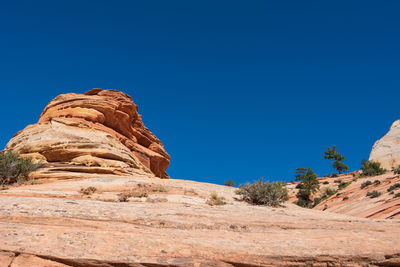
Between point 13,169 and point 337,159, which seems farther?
point 337,159

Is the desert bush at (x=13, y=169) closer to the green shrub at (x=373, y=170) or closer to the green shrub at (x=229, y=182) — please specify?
the green shrub at (x=229, y=182)

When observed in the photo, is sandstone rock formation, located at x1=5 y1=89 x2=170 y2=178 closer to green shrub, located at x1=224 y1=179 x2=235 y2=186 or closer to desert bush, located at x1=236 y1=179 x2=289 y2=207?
desert bush, located at x1=236 y1=179 x2=289 y2=207

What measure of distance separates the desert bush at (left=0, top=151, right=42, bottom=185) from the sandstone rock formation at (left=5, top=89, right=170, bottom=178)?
926 mm

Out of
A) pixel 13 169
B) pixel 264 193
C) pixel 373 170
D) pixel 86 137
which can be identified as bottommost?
pixel 264 193

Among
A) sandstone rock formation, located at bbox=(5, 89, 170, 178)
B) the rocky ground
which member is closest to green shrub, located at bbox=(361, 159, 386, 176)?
sandstone rock formation, located at bbox=(5, 89, 170, 178)

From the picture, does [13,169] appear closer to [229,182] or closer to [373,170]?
[229,182]

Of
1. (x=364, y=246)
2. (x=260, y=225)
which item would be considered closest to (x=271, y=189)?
(x=260, y=225)

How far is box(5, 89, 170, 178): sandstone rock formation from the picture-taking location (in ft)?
59.0

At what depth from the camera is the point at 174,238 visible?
217 inches

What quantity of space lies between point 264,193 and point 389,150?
60.2 m

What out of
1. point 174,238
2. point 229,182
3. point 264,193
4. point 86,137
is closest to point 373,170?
point 229,182

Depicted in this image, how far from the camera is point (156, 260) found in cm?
449

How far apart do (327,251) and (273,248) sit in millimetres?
1056

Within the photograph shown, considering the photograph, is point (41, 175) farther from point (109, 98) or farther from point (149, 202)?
point (109, 98)
